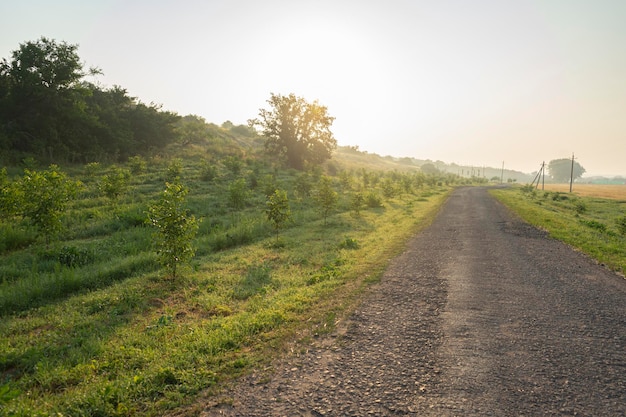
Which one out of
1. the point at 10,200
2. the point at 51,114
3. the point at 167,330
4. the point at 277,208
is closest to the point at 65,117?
the point at 51,114

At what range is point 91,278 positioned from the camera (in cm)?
988

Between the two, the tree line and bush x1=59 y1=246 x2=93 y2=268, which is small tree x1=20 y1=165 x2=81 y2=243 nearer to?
bush x1=59 y1=246 x2=93 y2=268

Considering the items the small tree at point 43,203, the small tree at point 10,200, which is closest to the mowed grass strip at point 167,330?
the small tree at point 43,203

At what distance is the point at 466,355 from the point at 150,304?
7467mm

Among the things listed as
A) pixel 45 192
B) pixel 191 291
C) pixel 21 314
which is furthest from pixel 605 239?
pixel 45 192

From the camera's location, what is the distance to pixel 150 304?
27.5ft

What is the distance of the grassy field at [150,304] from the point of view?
505 cm

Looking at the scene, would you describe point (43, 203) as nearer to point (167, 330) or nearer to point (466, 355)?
point (167, 330)

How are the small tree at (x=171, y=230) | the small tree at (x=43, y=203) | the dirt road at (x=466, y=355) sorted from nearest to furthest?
the dirt road at (x=466, y=355), the small tree at (x=171, y=230), the small tree at (x=43, y=203)

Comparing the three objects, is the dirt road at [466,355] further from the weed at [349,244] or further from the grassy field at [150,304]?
the weed at [349,244]

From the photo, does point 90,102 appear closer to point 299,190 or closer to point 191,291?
point 299,190

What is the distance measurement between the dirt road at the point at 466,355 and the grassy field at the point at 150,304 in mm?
830

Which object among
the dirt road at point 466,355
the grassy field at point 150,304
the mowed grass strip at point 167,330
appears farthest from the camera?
the grassy field at point 150,304

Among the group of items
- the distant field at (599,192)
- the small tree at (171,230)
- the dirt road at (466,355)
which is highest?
the distant field at (599,192)
